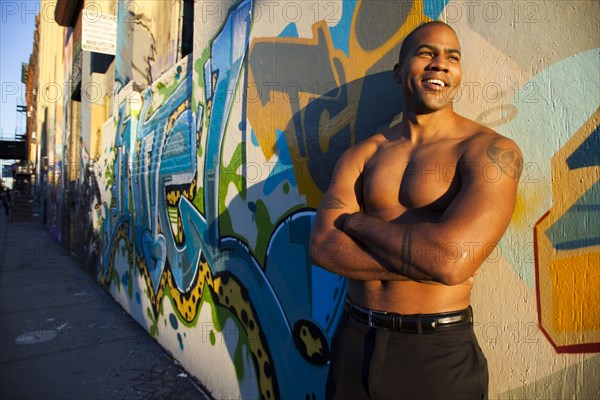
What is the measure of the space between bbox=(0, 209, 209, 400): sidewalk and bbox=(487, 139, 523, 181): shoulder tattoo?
320 centimetres

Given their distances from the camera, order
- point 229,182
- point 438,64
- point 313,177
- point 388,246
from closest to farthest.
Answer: point 388,246 → point 438,64 → point 313,177 → point 229,182

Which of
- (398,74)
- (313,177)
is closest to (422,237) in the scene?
(398,74)

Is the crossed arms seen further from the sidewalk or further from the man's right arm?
the sidewalk

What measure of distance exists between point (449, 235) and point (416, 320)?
1.18 feet

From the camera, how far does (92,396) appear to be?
345 centimetres

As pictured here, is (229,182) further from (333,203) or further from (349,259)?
(349,259)

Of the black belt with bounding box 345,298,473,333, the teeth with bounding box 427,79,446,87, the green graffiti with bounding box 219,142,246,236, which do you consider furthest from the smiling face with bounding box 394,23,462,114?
the green graffiti with bounding box 219,142,246,236

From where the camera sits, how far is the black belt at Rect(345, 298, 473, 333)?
1.37 metres

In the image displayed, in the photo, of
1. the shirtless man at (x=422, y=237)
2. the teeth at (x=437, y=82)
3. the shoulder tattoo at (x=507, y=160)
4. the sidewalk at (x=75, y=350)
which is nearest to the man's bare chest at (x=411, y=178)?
the shirtless man at (x=422, y=237)

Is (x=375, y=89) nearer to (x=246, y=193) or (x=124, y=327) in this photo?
(x=246, y=193)

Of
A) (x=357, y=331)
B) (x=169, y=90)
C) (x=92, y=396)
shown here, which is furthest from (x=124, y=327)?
(x=357, y=331)

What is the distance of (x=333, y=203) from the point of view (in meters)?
1.61

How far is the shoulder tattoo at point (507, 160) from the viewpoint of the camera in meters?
1.25

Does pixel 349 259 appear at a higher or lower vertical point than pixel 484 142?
lower
